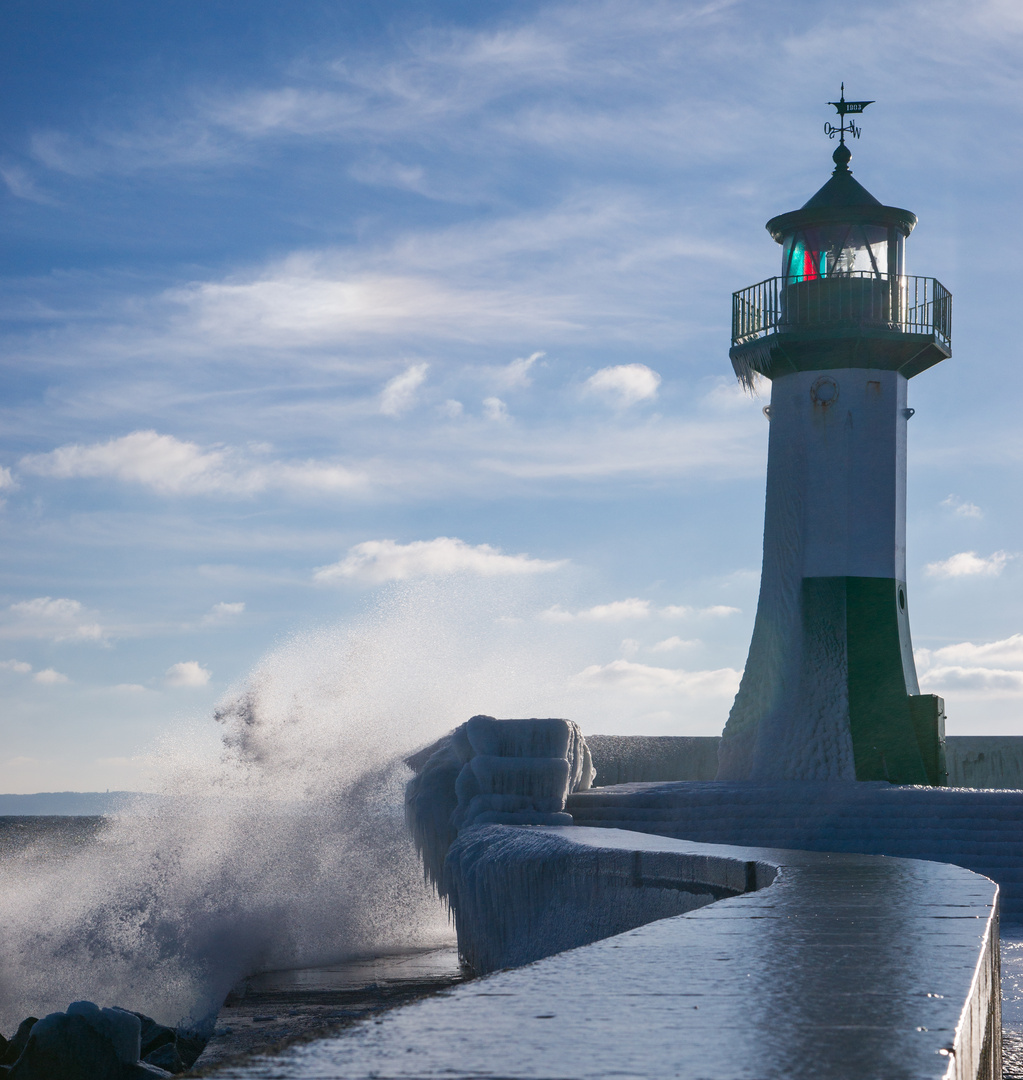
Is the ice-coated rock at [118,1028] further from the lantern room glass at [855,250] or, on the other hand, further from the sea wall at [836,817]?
the lantern room glass at [855,250]

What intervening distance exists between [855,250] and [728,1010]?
599 inches

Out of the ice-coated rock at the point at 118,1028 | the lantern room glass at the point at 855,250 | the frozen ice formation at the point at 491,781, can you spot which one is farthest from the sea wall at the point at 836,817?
the lantern room glass at the point at 855,250

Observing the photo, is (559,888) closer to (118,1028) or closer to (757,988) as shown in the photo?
(118,1028)

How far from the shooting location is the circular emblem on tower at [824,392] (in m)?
15.8

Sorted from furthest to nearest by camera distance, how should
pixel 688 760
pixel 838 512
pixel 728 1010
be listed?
1. pixel 688 760
2. pixel 838 512
3. pixel 728 1010

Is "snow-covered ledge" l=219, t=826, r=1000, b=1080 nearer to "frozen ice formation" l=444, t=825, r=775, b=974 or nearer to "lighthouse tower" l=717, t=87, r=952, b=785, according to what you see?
"frozen ice formation" l=444, t=825, r=775, b=974

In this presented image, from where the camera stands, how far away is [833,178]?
16672 mm

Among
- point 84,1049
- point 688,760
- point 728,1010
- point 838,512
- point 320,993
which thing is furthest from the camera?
point 688,760

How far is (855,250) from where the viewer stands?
16062 mm

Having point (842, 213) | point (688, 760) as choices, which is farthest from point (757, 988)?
point (688, 760)

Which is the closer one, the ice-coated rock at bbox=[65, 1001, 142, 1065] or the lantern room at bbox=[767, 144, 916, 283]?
the ice-coated rock at bbox=[65, 1001, 142, 1065]

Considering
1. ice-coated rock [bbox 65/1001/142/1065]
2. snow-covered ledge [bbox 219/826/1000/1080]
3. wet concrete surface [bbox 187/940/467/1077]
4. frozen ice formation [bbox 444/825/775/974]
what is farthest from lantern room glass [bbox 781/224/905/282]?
snow-covered ledge [bbox 219/826/1000/1080]

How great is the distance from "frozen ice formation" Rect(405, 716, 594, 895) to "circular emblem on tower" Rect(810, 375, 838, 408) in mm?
6109

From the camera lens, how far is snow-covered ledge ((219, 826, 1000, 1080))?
169 cm
